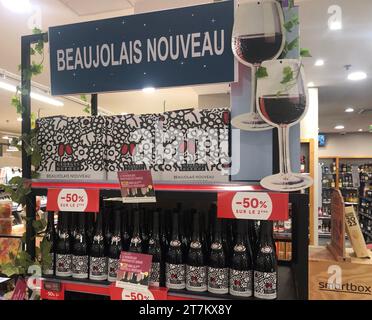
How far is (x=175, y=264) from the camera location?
119cm

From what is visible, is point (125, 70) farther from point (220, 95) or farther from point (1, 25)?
point (220, 95)

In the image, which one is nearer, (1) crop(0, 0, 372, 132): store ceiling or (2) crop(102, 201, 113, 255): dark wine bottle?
(2) crop(102, 201, 113, 255): dark wine bottle

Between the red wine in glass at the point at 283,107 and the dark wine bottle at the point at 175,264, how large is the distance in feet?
1.68

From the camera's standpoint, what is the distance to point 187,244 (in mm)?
1301

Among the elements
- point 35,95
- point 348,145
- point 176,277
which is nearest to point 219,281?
point 176,277

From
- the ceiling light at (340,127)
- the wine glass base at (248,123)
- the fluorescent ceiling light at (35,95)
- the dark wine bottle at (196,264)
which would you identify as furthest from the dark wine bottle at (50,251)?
the ceiling light at (340,127)

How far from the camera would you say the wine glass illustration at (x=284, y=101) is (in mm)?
1061

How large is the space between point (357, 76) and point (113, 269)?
5.20 metres

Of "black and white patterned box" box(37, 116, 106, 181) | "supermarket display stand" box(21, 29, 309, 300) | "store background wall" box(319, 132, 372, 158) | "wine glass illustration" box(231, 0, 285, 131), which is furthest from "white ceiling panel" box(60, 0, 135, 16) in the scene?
"store background wall" box(319, 132, 372, 158)

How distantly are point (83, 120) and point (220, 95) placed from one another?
5.43 meters

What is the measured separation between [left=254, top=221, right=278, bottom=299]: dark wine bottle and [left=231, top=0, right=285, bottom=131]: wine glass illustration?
382 millimetres

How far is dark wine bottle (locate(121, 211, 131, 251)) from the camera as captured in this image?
54.2 inches

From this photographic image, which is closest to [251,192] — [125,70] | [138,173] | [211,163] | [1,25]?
[211,163]

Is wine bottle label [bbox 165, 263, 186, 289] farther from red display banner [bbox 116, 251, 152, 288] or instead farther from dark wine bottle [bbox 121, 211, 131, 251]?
dark wine bottle [bbox 121, 211, 131, 251]
